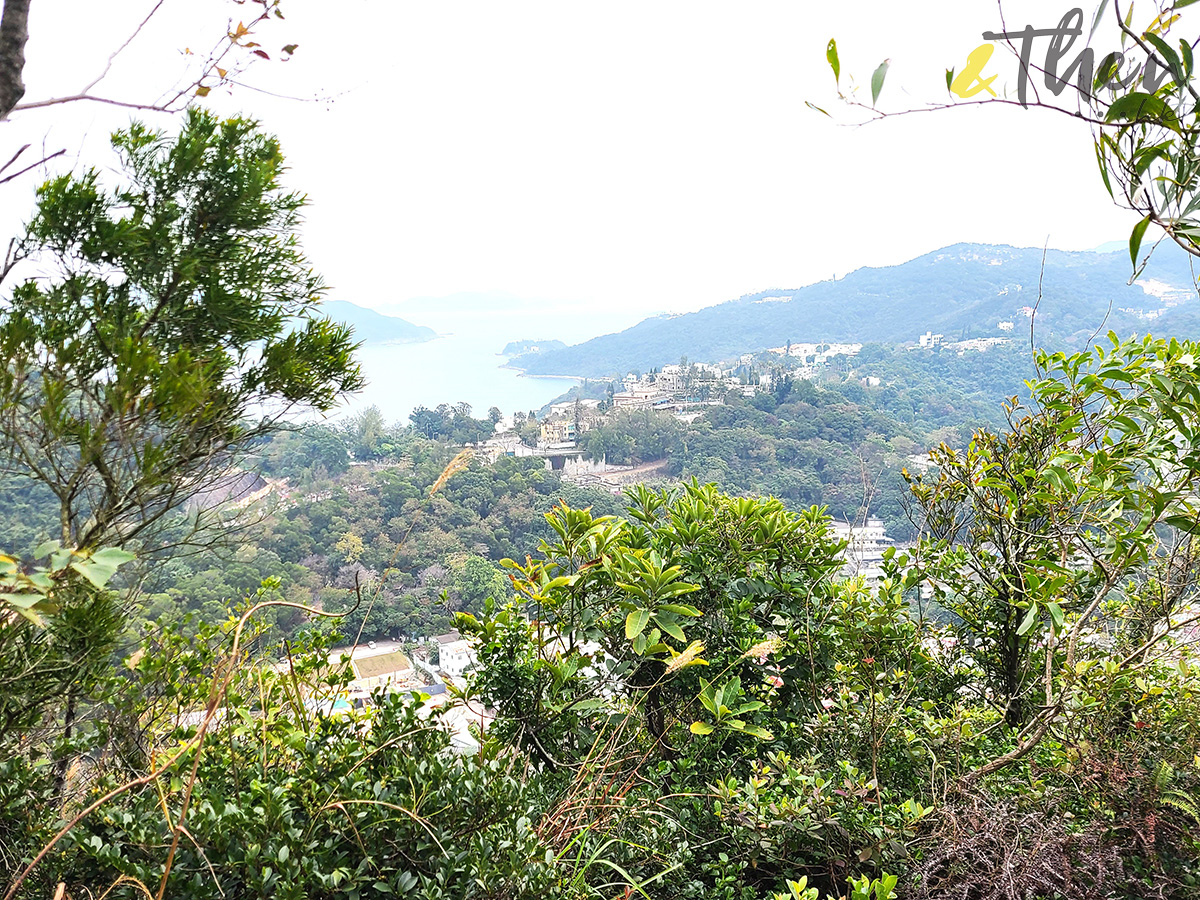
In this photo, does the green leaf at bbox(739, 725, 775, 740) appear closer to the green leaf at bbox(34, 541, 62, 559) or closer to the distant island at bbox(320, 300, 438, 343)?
the green leaf at bbox(34, 541, 62, 559)

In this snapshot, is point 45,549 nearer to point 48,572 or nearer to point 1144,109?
point 48,572

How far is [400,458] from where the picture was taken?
45.7 feet

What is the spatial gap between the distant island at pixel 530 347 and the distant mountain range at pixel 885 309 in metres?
1.18

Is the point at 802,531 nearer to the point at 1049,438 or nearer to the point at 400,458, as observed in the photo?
the point at 1049,438

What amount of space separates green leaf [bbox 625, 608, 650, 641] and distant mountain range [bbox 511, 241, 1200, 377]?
23325 millimetres

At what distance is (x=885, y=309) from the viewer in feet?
132

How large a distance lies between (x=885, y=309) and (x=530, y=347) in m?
26.2

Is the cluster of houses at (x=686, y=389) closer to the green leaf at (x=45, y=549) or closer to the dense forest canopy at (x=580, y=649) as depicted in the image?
the dense forest canopy at (x=580, y=649)

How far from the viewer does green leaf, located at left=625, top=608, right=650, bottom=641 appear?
4.27 feet

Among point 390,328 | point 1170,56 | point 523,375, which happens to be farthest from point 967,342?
point 1170,56

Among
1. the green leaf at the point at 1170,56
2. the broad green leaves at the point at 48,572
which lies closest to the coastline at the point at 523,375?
the green leaf at the point at 1170,56

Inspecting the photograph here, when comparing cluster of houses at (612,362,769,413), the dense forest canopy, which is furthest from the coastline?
the dense forest canopy

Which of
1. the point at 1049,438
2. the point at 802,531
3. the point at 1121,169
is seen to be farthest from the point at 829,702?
the point at 1121,169

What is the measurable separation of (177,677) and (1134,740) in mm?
1904
